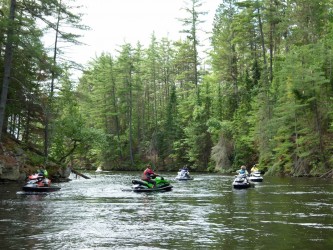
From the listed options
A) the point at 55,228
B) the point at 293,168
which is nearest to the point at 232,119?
the point at 293,168

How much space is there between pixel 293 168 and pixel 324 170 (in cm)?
407

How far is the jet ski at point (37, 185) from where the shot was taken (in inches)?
1008

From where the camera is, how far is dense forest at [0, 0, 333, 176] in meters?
34.7

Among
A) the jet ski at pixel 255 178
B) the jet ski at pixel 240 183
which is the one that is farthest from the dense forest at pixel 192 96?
the jet ski at pixel 240 183

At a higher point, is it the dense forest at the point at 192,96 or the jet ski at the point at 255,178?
the dense forest at the point at 192,96

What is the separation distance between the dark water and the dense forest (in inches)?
353

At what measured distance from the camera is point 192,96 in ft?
236

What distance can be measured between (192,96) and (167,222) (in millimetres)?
57602

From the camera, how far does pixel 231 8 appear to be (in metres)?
70.5

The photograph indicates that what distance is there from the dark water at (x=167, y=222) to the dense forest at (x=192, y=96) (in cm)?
898

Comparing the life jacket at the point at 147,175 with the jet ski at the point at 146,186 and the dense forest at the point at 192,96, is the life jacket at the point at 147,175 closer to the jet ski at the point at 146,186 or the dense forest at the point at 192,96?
the jet ski at the point at 146,186

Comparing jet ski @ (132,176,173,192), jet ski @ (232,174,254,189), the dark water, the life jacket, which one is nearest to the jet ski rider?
the life jacket

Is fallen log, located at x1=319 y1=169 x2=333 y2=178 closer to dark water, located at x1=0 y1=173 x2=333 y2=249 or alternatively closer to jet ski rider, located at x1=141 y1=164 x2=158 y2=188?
dark water, located at x1=0 y1=173 x2=333 y2=249

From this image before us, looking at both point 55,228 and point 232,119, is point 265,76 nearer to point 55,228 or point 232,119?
point 232,119
